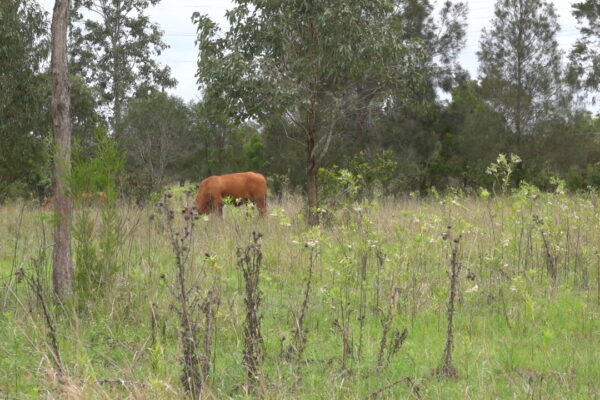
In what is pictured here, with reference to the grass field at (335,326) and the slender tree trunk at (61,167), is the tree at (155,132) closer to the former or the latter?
the grass field at (335,326)

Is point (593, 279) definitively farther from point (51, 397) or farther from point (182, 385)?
point (51, 397)

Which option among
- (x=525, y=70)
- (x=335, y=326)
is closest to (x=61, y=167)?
(x=335, y=326)

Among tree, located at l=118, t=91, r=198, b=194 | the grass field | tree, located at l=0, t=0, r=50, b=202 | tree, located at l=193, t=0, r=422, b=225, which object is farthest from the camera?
tree, located at l=118, t=91, r=198, b=194

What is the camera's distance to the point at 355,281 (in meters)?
7.21

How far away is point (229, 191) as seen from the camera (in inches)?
635

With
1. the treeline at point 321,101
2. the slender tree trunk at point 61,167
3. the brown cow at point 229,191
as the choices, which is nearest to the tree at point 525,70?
the treeline at point 321,101

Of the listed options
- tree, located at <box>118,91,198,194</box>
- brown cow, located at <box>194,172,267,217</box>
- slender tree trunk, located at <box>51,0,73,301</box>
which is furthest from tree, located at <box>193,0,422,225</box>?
tree, located at <box>118,91,198,194</box>

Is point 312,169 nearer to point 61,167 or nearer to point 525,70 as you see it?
point 61,167

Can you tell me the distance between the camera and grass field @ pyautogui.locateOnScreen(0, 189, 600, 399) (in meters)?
4.34

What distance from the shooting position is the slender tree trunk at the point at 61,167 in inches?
248

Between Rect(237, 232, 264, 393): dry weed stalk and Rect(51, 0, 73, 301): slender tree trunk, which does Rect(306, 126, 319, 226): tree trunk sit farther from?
Rect(237, 232, 264, 393): dry weed stalk

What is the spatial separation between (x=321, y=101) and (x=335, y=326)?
9170 millimetres

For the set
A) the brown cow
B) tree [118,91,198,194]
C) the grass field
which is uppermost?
tree [118,91,198,194]

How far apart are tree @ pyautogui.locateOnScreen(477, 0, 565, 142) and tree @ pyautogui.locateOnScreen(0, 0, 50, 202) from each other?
16.2m
